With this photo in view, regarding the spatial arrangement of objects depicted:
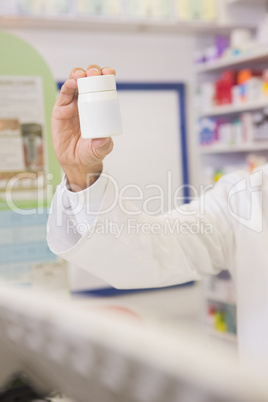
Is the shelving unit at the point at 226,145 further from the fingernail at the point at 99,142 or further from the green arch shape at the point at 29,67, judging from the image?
the fingernail at the point at 99,142

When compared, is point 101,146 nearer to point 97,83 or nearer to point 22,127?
point 97,83

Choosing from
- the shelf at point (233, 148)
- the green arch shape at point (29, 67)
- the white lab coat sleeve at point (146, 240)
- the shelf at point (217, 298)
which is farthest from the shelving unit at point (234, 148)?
the white lab coat sleeve at point (146, 240)

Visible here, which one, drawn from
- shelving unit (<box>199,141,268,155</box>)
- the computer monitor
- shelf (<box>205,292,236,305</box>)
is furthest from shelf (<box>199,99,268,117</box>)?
the computer monitor

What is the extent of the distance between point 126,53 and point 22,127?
2.59m

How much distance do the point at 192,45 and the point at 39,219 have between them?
3002 mm

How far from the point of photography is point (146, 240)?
0.99m

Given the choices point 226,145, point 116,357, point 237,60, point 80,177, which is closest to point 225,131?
point 226,145

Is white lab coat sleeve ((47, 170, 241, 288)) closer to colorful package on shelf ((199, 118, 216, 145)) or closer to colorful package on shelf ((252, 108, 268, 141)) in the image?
colorful package on shelf ((252, 108, 268, 141))

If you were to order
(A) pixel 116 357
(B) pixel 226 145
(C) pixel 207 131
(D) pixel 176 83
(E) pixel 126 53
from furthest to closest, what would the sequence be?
(D) pixel 176 83
(E) pixel 126 53
(C) pixel 207 131
(B) pixel 226 145
(A) pixel 116 357

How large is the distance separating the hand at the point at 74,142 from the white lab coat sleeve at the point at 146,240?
1.6 inches

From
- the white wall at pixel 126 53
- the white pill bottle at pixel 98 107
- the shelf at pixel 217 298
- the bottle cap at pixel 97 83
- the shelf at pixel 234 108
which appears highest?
the white wall at pixel 126 53

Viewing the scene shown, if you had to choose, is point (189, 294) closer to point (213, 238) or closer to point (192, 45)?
point (192, 45)

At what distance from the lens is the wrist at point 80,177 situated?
852 mm

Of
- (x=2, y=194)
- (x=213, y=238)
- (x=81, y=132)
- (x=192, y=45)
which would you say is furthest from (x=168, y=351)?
(x=192, y=45)
